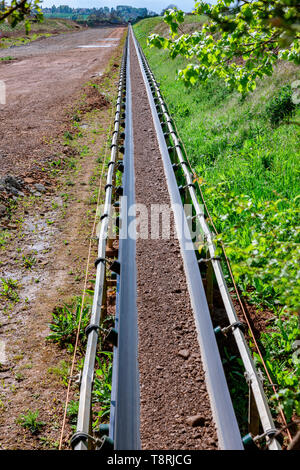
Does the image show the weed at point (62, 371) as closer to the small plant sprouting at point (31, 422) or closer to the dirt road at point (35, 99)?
the small plant sprouting at point (31, 422)

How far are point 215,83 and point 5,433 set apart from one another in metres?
13.5

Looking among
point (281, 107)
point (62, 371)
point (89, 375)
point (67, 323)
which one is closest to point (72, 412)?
point (62, 371)

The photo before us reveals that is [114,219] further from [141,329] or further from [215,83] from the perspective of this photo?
[215,83]

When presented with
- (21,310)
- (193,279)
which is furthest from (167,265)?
(21,310)

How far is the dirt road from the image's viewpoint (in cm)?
1126

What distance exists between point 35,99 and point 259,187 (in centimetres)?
1288

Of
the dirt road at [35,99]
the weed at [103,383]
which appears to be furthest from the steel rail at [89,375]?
the dirt road at [35,99]

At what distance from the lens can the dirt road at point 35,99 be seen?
37.0ft

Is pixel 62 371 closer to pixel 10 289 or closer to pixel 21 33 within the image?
pixel 10 289

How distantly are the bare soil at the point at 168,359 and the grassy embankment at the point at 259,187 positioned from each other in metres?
0.78

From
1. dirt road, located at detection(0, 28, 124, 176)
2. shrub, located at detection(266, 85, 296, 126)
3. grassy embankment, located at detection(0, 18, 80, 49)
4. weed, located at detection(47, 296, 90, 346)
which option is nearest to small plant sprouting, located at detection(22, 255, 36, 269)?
weed, located at detection(47, 296, 90, 346)

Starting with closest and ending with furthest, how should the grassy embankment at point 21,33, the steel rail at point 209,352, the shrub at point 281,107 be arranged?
the grassy embankment at point 21,33
the steel rail at point 209,352
the shrub at point 281,107

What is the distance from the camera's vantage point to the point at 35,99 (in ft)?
57.1

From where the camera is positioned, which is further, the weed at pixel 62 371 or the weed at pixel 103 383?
the weed at pixel 62 371
